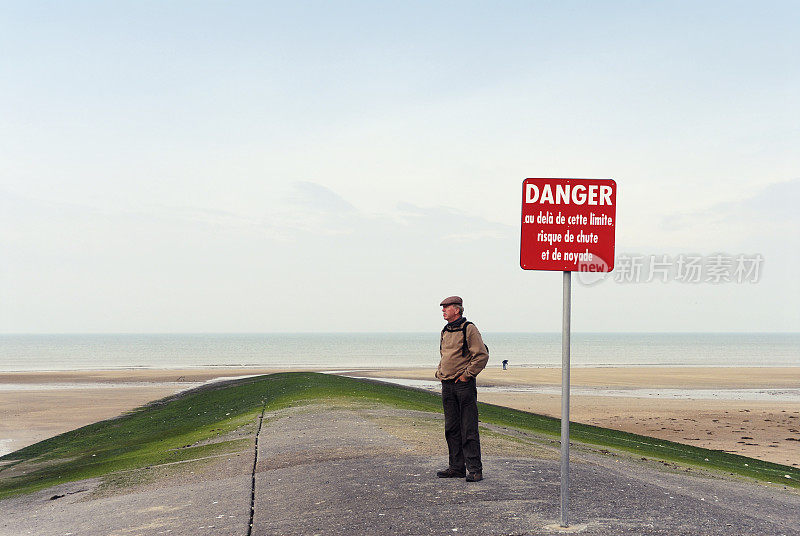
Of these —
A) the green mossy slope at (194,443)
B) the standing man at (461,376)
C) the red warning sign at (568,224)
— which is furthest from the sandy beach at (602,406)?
the red warning sign at (568,224)

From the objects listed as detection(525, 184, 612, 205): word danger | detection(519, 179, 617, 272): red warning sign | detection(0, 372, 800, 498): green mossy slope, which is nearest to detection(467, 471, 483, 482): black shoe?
detection(519, 179, 617, 272): red warning sign

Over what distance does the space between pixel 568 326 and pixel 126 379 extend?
6533 centimetres

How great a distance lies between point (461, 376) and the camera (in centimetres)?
999

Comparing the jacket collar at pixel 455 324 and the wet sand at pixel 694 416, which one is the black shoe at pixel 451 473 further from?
the wet sand at pixel 694 416

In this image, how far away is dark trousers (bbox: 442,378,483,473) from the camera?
1013 centimetres

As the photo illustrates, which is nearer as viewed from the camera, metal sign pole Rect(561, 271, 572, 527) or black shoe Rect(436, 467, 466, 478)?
metal sign pole Rect(561, 271, 572, 527)

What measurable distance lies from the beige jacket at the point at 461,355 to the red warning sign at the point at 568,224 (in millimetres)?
2188

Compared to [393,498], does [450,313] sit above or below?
above

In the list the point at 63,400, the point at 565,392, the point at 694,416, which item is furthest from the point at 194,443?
the point at 63,400

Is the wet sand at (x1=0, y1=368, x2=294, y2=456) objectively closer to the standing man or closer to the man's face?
the standing man

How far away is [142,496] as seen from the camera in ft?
39.0

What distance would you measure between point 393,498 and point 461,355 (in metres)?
2.12

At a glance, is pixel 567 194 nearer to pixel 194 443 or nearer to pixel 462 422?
pixel 462 422

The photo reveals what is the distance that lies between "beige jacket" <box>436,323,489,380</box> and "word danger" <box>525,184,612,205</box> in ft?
8.09
